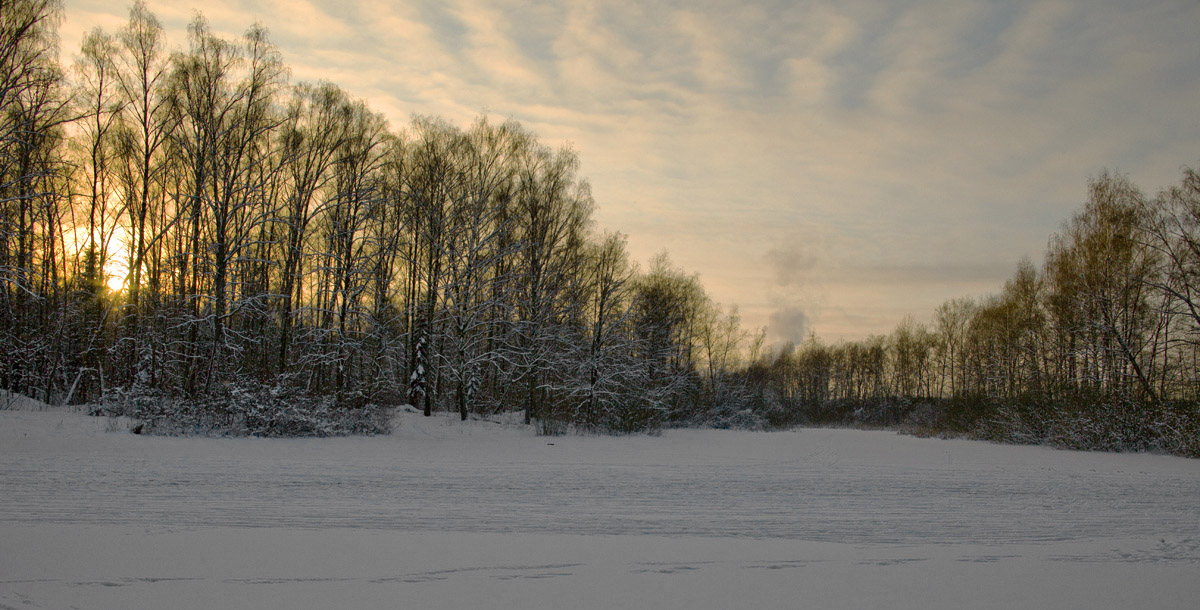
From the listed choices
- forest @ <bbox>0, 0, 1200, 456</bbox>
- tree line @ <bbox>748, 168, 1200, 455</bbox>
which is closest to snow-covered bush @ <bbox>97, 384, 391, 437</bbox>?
forest @ <bbox>0, 0, 1200, 456</bbox>

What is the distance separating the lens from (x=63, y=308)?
22.1m

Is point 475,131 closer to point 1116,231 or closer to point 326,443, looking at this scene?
point 326,443

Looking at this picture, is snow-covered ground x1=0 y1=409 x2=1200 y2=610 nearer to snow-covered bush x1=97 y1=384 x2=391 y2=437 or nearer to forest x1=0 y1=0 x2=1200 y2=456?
snow-covered bush x1=97 y1=384 x2=391 y2=437

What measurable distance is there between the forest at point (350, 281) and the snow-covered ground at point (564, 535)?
351 inches

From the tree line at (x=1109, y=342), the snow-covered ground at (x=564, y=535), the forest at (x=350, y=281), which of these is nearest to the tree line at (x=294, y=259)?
the forest at (x=350, y=281)

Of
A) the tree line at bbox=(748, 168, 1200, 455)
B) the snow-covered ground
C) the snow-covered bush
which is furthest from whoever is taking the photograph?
the tree line at bbox=(748, 168, 1200, 455)

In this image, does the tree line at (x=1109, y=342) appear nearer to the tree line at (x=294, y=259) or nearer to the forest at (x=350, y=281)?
the forest at (x=350, y=281)

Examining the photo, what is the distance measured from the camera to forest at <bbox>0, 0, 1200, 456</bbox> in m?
19.7

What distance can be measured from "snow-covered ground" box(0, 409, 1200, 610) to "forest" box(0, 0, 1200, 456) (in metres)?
8.91

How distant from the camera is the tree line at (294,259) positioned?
67.2ft

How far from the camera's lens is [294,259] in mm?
26516

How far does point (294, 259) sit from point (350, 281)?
3354mm

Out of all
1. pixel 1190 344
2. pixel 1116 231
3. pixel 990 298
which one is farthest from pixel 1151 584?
pixel 990 298

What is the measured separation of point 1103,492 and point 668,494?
767cm
